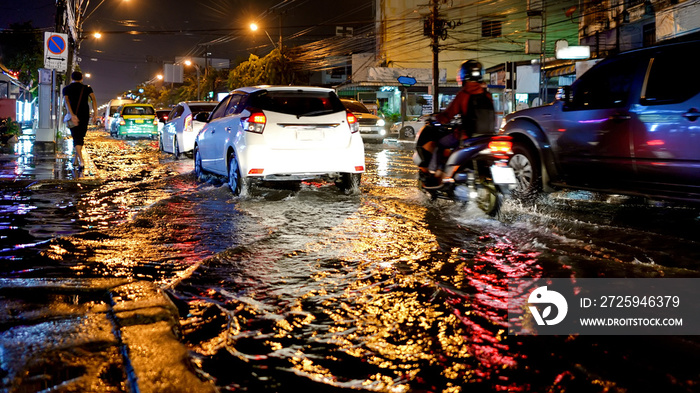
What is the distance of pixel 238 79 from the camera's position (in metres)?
58.9

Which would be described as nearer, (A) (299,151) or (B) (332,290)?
(B) (332,290)

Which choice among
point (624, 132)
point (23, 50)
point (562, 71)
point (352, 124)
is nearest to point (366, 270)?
point (624, 132)

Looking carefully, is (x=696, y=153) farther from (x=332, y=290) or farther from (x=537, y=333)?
(x=332, y=290)

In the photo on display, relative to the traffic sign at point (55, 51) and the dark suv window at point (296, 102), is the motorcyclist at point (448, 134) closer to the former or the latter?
the dark suv window at point (296, 102)

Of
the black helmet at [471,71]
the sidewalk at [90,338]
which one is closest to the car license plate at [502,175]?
the black helmet at [471,71]

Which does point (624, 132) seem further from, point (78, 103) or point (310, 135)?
point (78, 103)

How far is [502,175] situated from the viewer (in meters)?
7.27

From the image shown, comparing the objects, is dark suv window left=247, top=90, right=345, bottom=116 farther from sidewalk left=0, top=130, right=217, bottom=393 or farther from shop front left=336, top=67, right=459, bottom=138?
shop front left=336, top=67, right=459, bottom=138

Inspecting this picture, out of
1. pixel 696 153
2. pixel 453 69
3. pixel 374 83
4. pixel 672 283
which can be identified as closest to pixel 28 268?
pixel 672 283

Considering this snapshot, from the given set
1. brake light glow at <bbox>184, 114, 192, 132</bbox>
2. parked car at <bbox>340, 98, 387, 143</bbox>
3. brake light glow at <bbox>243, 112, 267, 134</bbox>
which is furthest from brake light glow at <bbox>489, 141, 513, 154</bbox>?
parked car at <bbox>340, 98, 387, 143</bbox>

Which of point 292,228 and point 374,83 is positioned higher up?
point 374,83

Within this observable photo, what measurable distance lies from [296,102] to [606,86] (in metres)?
4.24

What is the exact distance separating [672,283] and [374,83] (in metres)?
38.0
